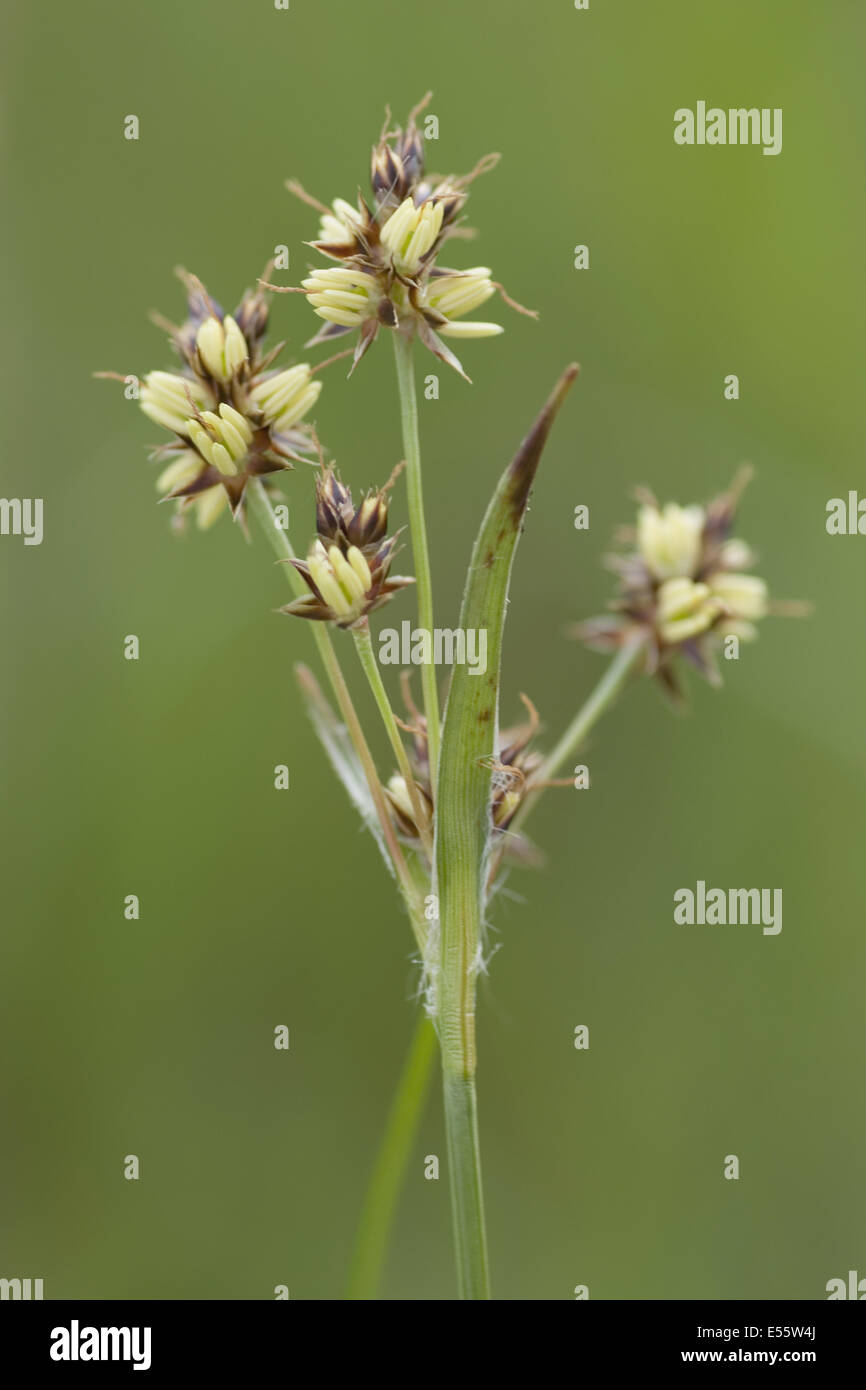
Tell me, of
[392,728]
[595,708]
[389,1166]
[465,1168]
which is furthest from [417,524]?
[389,1166]

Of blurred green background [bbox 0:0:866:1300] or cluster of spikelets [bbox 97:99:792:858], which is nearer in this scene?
cluster of spikelets [bbox 97:99:792:858]

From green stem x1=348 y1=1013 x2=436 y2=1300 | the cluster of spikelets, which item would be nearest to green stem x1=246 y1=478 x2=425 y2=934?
the cluster of spikelets

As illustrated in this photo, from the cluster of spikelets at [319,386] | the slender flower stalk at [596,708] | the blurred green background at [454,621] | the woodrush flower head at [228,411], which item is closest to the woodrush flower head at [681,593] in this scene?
the slender flower stalk at [596,708]

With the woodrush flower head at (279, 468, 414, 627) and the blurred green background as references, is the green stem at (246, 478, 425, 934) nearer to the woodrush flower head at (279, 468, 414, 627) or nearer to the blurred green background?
the woodrush flower head at (279, 468, 414, 627)

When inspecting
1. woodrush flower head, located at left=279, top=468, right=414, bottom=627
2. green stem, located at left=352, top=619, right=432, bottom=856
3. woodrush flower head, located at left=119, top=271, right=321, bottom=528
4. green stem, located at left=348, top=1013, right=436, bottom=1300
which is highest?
woodrush flower head, located at left=119, top=271, right=321, bottom=528

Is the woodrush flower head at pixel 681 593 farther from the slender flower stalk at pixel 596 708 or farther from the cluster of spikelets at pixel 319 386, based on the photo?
the cluster of spikelets at pixel 319 386

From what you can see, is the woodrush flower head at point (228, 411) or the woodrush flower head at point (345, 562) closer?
the woodrush flower head at point (345, 562)
